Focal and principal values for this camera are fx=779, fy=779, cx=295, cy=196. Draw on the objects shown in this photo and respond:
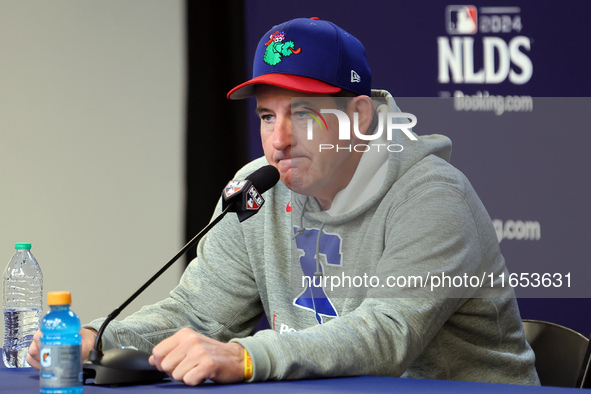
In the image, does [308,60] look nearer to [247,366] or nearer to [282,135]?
[282,135]

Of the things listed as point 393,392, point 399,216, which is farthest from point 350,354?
point 399,216

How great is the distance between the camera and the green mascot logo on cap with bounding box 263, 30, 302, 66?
168cm

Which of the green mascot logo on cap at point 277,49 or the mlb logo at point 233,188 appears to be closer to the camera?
the mlb logo at point 233,188

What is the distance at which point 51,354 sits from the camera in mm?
1083

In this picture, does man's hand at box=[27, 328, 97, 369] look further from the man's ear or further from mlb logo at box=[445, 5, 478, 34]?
mlb logo at box=[445, 5, 478, 34]

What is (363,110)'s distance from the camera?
1744 mm

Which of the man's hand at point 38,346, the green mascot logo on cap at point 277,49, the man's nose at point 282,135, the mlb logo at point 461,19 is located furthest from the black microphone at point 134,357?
the mlb logo at point 461,19

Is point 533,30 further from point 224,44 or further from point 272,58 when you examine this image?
point 224,44

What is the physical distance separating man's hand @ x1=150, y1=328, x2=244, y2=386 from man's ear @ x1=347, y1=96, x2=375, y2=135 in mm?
675

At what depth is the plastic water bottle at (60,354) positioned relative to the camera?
1074 mm

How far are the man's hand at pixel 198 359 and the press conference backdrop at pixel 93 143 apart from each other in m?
1.92

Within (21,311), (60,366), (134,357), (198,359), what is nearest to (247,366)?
(198,359)

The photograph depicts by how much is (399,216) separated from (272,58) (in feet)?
1.46

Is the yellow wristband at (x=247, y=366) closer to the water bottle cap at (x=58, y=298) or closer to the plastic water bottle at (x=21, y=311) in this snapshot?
the water bottle cap at (x=58, y=298)
